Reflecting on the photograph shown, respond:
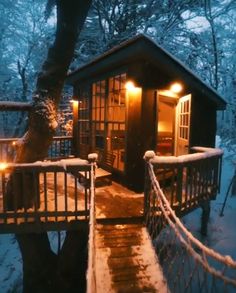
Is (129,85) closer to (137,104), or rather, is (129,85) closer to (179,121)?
(137,104)

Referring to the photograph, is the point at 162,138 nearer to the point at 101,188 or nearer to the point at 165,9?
the point at 101,188

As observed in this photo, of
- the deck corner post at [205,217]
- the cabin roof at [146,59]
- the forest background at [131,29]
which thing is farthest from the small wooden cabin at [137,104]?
the forest background at [131,29]

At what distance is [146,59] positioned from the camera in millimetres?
6629

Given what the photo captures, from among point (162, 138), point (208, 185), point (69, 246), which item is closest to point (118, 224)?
point (69, 246)

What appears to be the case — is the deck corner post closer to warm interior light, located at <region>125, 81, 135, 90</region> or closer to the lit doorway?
the lit doorway

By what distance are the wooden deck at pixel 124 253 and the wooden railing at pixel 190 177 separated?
0.53 m

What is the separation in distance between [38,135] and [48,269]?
9.96 ft

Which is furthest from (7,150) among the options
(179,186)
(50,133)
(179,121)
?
(179,186)

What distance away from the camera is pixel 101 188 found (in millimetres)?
7125

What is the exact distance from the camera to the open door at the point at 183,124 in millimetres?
7716

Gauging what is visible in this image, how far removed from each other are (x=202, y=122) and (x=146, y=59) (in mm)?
3279

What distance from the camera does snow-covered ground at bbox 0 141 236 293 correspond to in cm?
768

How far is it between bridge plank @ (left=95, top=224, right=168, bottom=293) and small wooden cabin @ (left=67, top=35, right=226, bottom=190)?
260cm

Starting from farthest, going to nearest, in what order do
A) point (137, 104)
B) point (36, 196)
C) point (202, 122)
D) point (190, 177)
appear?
point (202, 122) → point (137, 104) → point (190, 177) → point (36, 196)
